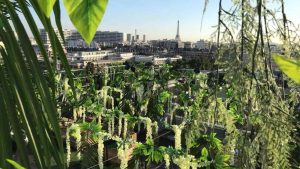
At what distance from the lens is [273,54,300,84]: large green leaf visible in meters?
0.15

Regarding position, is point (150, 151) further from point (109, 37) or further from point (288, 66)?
point (109, 37)

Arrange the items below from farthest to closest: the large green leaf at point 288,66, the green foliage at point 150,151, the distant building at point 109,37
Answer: the distant building at point 109,37 < the green foliage at point 150,151 < the large green leaf at point 288,66

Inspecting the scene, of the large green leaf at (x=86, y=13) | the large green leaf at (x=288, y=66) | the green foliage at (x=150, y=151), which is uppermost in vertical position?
the large green leaf at (x=86, y=13)

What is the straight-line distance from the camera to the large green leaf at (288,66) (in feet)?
→ 0.50

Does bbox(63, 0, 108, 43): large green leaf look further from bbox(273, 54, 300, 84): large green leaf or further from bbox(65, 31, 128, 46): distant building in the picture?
bbox(65, 31, 128, 46): distant building

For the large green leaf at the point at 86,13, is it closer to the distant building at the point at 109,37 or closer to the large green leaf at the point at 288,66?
the large green leaf at the point at 288,66

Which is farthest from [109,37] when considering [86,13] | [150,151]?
[86,13]

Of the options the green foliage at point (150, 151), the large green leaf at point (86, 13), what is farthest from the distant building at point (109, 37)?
the large green leaf at point (86, 13)

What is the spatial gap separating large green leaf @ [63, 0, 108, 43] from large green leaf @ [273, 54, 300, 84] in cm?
8

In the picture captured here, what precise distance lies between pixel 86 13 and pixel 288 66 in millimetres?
88

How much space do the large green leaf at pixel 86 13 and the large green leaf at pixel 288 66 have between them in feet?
0.25

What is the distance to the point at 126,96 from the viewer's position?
19.6 feet

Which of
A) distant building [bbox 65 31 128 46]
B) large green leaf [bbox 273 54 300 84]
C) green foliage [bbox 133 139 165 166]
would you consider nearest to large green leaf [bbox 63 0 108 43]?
large green leaf [bbox 273 54 300 84]

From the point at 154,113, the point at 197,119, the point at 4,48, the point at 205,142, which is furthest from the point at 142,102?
the point at 4,48
